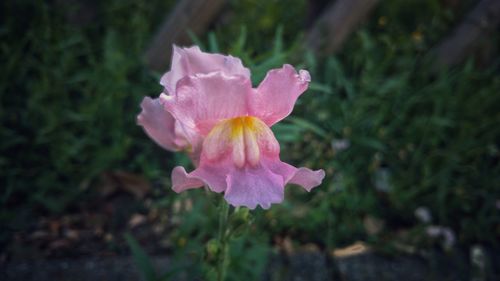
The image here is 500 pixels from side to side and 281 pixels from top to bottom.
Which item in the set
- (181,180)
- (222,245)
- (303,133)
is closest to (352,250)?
(303,133)

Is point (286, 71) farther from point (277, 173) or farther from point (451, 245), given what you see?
point (451, 245)

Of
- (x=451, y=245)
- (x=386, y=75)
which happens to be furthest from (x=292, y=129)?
(x=386, y=75)

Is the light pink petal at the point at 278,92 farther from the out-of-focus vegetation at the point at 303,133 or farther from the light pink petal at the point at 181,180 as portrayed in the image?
the out-of-focus vegetation at the point at 303,133

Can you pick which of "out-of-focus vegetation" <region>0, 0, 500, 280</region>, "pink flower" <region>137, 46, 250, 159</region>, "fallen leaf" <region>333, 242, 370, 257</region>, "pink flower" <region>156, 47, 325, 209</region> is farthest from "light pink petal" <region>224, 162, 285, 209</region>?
"fallen leaf" <region>333, 242, 370, 257</region>

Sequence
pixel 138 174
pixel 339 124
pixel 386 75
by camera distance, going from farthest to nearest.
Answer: pixel 386 75 < pixel 138 174 < pixel 339 124

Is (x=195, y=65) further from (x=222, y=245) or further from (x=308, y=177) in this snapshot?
(x=222, y=245)
